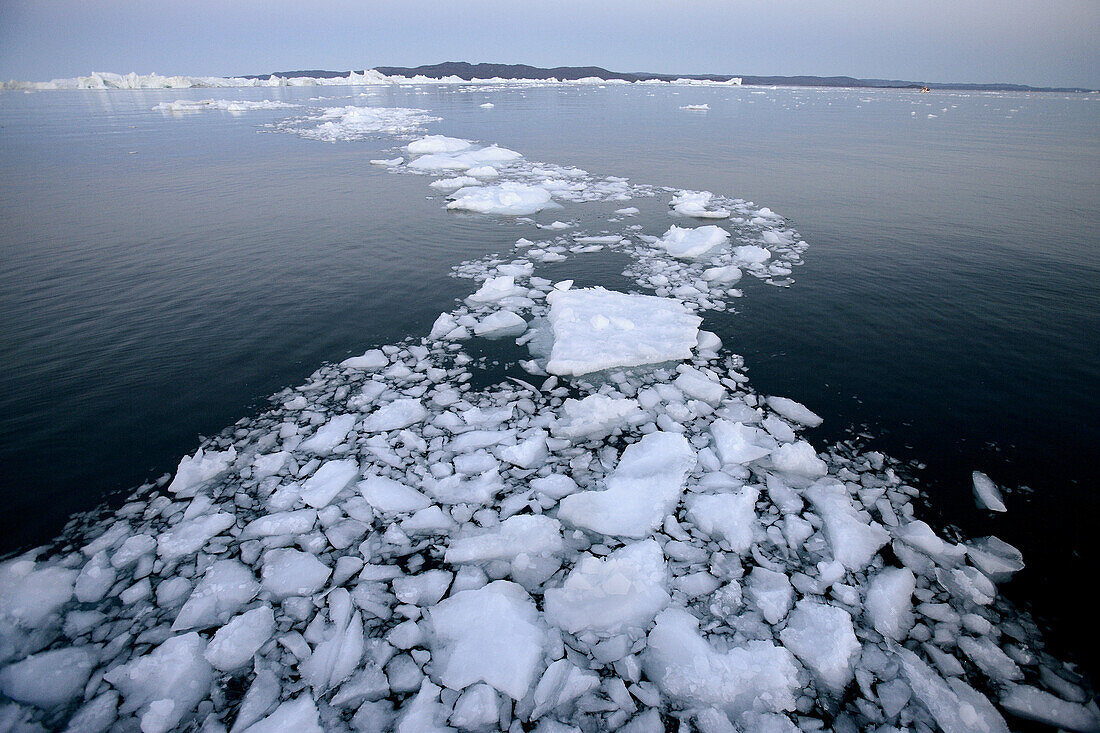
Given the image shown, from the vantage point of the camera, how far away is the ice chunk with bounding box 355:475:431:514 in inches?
154

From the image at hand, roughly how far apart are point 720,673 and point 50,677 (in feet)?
12.8

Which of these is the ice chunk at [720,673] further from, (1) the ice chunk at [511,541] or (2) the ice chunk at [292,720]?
(2) the ice chunk at [292,720]

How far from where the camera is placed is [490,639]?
9.58 feet

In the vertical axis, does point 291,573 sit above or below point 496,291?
below

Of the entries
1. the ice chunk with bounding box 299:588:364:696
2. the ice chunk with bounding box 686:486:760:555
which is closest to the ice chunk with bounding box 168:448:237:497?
the ice chunk with bounding box 299:588:364:696

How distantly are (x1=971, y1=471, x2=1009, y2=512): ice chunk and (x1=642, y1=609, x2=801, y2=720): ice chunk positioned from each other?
2591 millimetres

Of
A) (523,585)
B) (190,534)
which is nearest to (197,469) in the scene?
(190,534)

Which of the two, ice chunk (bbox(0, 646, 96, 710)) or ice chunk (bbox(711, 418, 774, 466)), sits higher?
ice chunk (bbox(711, 418, 774, 466))

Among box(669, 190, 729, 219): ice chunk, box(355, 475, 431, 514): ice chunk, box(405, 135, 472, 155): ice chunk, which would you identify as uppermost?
box(405, 135, 472, 155): ice chunk

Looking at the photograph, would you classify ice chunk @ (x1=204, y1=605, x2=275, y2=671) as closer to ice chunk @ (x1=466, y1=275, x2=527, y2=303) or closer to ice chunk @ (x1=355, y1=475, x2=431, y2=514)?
ice chunk @ (x1=355, y1=475, x2=431, y2=514)

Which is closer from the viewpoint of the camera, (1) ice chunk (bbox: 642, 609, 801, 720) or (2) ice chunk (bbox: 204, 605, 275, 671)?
(1) ice chunk (bbox: 642, 609, 801, 720)

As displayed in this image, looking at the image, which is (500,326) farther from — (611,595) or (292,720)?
(292,720)

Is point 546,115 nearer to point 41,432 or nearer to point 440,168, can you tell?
point 440,168

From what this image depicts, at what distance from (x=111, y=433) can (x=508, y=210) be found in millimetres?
9414
